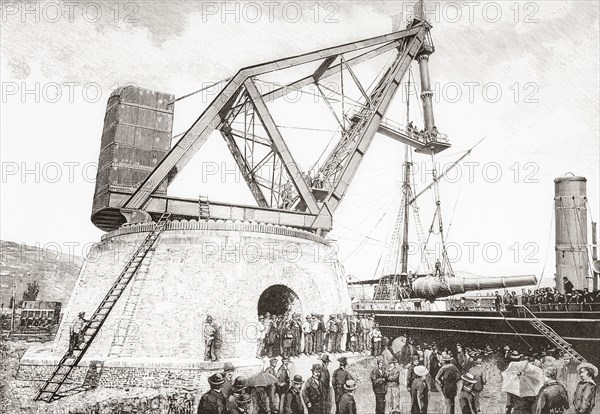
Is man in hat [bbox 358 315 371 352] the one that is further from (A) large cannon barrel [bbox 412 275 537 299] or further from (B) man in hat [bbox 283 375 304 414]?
(A) large cannon barrel [bbox 412 275 537 299]

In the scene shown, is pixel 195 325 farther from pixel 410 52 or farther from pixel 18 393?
pixel 410 52

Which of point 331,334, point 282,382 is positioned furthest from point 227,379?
point 331,334

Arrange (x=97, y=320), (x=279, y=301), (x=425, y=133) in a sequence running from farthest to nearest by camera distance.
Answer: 1. (x=425, y=133)
2. (x=279, y=301)
3. (x=97, y=320)

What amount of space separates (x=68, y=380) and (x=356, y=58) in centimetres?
1432

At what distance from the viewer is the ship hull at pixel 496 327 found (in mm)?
12930

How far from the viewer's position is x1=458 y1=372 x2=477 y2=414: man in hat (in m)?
12.0

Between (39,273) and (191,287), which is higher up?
(39,273)

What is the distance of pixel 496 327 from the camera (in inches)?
612

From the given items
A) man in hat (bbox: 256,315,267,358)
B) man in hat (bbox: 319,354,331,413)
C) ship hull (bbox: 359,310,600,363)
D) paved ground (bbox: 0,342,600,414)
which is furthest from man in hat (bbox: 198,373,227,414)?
ship hull (bbox: 359,310,600,363)

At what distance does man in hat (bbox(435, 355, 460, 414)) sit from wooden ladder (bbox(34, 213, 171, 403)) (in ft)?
27.7

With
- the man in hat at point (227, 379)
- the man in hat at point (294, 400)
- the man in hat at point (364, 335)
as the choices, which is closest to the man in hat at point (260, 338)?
the man in hat at point (227, 379)

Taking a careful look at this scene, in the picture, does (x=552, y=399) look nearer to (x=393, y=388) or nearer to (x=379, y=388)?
(x=393, y=388)

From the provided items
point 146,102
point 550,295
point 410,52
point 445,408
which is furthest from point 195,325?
point 410,52

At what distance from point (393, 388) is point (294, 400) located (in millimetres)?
2848
